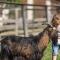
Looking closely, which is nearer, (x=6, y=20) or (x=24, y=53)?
(x=24, y=53)

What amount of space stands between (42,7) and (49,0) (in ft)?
21.2

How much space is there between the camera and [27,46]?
958 centimetres

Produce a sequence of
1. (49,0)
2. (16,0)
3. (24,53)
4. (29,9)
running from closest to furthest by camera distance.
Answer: (24,53)
(29,9)
(16,0)
(49,0)

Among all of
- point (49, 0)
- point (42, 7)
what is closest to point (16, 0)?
point (42, 7)

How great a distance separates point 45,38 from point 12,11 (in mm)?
8866

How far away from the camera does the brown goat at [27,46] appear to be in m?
9.48

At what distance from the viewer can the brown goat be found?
373 inches

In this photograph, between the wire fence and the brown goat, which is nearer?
the brown goat

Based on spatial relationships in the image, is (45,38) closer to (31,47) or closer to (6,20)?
(31,47)

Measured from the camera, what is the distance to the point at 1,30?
1653cm

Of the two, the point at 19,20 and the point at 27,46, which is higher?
the point at 27,46

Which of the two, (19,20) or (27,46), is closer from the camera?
(27,46)

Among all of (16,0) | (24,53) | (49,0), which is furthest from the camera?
(49,0)

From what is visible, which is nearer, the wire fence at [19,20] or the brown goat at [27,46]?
the brown goat at [27,46]
